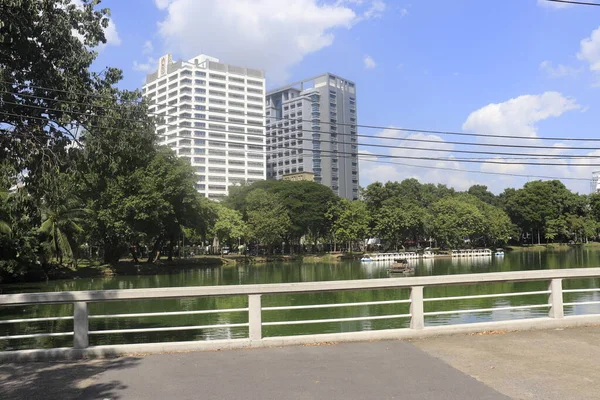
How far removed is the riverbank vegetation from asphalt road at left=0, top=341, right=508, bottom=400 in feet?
21.3

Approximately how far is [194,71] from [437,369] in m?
136

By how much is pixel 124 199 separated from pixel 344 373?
41.8 m

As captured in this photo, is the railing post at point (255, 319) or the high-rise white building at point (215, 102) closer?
the railing post at point (255, 319)

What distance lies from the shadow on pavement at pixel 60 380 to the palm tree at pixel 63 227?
36.8 meters

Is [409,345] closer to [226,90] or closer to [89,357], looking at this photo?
[89,357]

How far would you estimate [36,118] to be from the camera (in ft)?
36.8

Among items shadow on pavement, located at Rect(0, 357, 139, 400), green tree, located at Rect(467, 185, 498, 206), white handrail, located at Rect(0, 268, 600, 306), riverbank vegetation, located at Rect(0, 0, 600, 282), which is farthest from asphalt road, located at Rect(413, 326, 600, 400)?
green tree, located at Rect(467, 185, 498, 206)

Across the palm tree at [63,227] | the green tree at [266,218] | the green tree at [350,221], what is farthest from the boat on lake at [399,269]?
the palm tree at [63,227]

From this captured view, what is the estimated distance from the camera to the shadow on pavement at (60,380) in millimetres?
4832

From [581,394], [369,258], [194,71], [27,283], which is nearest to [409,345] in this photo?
[581,394]

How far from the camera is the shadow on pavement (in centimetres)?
483

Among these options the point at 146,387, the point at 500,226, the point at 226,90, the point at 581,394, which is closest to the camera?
the point at 581,394

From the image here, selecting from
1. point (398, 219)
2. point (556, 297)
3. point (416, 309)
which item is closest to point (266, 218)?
point (398, 219)

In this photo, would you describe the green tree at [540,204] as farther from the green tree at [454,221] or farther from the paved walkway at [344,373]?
the paved walkway at [344,373]
